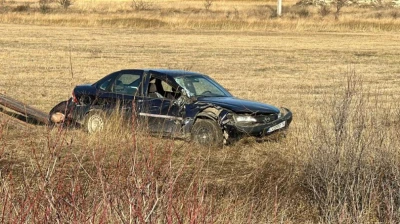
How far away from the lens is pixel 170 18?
51.9m

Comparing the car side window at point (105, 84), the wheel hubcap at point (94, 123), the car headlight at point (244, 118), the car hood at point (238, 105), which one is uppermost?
the car side window at point (105, 84)

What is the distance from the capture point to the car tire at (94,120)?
1209 centimetres

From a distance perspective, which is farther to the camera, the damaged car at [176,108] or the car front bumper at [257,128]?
the damaged car at [176,108]

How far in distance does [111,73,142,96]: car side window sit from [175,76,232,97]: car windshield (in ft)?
2.63

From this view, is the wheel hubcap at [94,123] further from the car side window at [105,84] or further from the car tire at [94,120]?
the car side window at [105,84]

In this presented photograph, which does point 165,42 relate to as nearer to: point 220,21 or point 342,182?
point 220,21

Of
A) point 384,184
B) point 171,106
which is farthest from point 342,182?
point 171,106

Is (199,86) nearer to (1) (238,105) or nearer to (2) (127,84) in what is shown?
(1) (238,105)

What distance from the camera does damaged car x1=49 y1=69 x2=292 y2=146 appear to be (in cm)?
1127

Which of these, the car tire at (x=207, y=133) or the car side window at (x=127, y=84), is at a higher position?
the car side window at (x=127, y=84)

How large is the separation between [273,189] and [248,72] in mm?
16692

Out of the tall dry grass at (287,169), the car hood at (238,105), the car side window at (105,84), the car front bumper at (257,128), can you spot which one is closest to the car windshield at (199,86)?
the car hood at (238,105)

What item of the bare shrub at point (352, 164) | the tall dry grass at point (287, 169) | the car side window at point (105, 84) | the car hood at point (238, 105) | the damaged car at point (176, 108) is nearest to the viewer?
the tall dry grass at point (287, 169)

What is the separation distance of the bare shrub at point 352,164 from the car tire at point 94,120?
4.09 m
